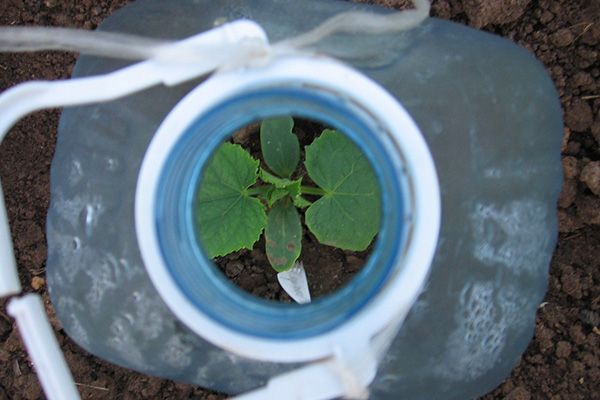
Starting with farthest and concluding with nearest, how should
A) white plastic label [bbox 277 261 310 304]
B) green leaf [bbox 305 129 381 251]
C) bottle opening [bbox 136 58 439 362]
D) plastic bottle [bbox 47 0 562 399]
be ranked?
white plastic label [bbox 277 261 310 304] → green leaf [bbox 305 129 381 251] → plastic bottle [bbox 47 0 562 399] → bottle opening [bbox 136 58 439 362]

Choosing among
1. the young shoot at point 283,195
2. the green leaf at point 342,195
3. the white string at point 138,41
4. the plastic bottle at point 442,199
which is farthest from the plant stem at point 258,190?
the white string at point 138,41

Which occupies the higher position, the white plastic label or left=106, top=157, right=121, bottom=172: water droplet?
left=106, top=157, right=121, bottom=172: water droplet

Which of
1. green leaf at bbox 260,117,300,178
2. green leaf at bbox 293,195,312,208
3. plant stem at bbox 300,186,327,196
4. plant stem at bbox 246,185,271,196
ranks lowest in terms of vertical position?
green leaf at bbox 293,195,312,208

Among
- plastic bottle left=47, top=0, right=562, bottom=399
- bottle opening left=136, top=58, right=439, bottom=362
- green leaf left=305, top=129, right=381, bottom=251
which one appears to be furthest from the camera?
green leaf left=305, top=129, right=381, bottom=251

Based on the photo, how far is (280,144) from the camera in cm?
120

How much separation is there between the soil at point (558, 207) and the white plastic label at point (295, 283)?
0.27 m

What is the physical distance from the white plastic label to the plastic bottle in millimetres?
262

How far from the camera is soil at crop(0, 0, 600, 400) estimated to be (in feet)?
4.27

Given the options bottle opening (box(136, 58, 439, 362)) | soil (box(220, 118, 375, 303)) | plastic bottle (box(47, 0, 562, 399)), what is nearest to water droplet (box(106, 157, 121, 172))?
plastic bottle (box(47, 0, 562, 399))

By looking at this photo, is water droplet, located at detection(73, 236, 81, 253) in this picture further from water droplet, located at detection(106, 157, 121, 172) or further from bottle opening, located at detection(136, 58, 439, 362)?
bottle opening, located at detection(136, 58, 439, 362)

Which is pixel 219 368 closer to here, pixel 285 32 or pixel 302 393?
pixel 302 393

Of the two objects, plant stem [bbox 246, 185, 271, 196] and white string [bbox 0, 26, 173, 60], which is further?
plant stem [bbox 246, 185, 271, 196]

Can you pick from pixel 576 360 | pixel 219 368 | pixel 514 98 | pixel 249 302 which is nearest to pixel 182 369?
pixel 219 368

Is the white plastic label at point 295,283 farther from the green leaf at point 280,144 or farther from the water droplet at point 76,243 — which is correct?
the water droplet at point 76,243
